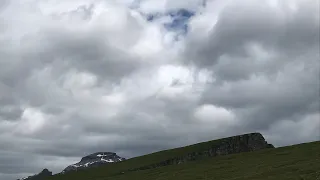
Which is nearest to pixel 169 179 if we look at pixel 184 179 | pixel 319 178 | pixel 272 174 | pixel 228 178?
pixel 184 179

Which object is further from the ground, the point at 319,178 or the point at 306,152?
the point at 306,152

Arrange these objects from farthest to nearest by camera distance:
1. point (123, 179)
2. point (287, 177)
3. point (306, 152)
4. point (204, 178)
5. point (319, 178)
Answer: point (123, 179), point (306, 152), point (204, 178), point (287, 177), point (319, 178)

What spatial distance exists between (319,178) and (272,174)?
68.0ft

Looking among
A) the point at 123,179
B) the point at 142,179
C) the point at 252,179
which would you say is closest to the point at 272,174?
the point at 252,179

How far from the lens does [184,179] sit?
124m

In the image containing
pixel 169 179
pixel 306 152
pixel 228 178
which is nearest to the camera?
pixel 228 178

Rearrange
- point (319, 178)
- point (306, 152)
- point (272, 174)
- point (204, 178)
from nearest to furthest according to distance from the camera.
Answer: point (319, 178)
point (272, 174)
point (204, 178)
point (306, 152)

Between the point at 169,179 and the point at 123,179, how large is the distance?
49.1 meters

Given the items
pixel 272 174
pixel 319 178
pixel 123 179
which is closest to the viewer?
pixel 319 178

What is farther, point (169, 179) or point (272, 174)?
point (169, 179)

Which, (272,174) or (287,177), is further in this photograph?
(272,174)

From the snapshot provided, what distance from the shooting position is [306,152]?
144 meters

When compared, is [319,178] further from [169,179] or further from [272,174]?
[169,179]

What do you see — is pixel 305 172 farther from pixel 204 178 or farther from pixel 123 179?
pixel 123 179
